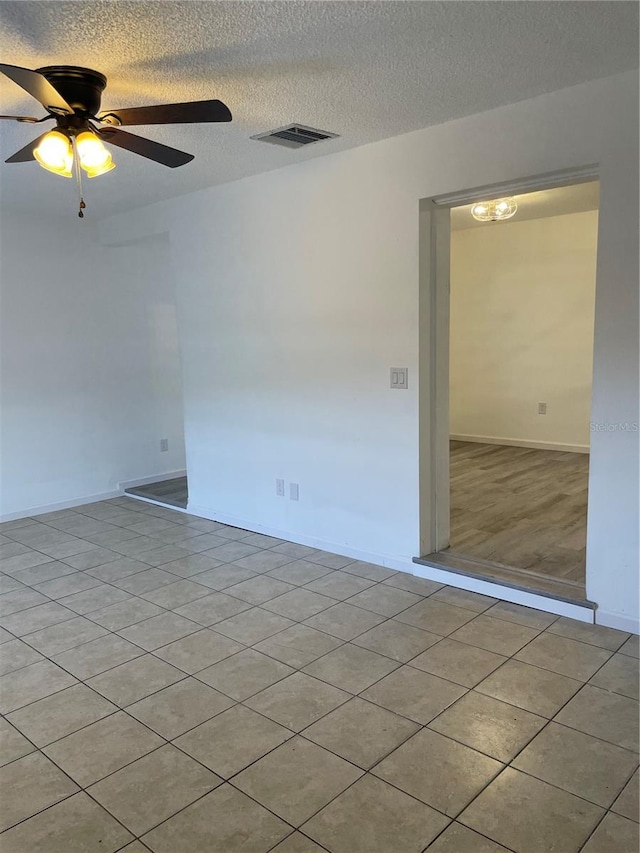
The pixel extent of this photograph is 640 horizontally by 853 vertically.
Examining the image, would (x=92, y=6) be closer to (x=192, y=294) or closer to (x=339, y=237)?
(x=339, y=237)

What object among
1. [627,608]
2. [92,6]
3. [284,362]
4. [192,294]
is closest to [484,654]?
[627,608]

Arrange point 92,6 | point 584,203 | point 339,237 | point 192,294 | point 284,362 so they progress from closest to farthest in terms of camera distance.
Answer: point 92,6, point 339,237, point 284,362, point 192,294, point 584,203

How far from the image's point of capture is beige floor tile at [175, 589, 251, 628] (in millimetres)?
3078

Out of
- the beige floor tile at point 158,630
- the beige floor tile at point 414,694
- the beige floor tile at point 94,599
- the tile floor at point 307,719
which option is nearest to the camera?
the tile floor at point 307,719

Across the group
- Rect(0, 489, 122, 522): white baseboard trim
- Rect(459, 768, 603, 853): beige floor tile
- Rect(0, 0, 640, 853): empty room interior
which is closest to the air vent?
Rect(0, 0, 640, 853): empty room interior

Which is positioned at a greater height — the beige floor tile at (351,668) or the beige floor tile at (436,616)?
the beige floor tile at (436,616)

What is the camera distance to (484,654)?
8.67 ft

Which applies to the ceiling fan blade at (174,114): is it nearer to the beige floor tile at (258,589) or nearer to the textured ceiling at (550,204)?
the beige floor tile at (258,589)

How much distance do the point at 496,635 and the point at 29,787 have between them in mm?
1934

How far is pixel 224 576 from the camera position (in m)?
3.62

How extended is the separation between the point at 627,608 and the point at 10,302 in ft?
15.5

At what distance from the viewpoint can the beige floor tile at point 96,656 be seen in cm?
264

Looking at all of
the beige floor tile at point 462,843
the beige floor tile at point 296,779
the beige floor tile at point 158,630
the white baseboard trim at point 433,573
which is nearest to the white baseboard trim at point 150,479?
the white baseboard trim at point 433,573

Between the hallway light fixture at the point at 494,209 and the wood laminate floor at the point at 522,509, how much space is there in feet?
7.53
